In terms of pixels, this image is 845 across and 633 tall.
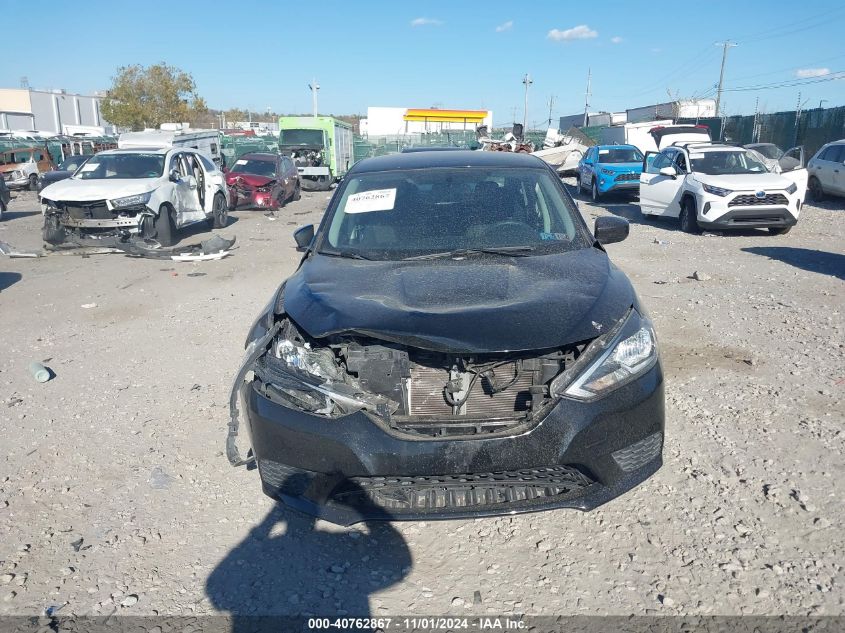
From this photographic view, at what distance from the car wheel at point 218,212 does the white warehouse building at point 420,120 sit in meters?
31.4

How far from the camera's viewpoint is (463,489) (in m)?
2.77

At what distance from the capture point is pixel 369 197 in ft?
14.4

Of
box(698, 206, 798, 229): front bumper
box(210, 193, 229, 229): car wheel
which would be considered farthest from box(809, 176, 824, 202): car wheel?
box(210, 193, 229, 229): car wheel

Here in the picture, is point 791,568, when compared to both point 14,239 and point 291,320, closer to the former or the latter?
point 291,320

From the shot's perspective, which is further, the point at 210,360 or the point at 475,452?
the point at 210,360

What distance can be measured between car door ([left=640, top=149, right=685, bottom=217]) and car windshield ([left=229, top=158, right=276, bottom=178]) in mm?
10556

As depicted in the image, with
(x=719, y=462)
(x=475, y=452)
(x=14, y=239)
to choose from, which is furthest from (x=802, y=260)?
(x=14, y=239)

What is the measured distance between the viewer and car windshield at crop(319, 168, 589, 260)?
400 cm

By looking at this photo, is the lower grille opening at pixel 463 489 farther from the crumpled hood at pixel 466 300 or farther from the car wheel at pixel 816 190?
the car wheel at pixel 816 190

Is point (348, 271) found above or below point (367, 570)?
above

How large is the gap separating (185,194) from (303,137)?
16.5m

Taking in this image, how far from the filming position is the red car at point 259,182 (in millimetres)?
18891

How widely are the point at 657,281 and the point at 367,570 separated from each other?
6.86 m

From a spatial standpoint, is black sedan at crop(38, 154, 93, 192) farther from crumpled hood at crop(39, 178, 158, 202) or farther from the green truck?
the green truck
